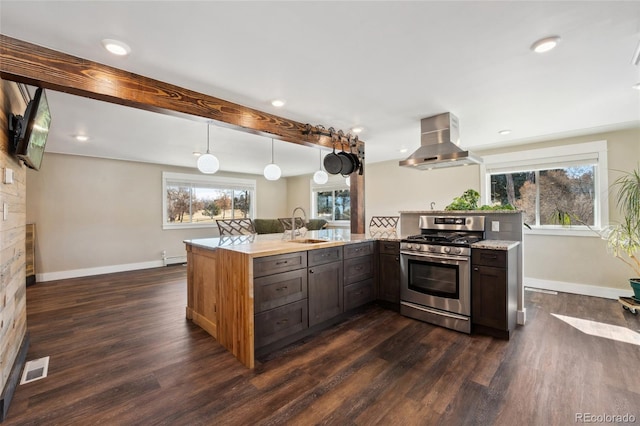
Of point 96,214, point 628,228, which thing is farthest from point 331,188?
point 628,228

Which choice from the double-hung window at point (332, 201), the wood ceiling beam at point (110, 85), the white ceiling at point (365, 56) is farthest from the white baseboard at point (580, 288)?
the wood ceiling beam at point (110, 85)

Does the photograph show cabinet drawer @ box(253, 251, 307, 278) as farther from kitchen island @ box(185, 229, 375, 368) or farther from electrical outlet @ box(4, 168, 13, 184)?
electrical outlet @ box(4, 168, 13, 184)

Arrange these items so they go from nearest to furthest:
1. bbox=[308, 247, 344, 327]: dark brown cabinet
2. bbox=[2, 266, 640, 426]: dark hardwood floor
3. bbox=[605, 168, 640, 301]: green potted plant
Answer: bbox=[2, 266, 640, 426]: dark hardwood floor
bbox=[308, 247, 344, 327]: dark brown cabinet
bbox=[605, 168, 640, 301]: green potted plant

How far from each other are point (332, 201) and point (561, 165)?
504 centimetres

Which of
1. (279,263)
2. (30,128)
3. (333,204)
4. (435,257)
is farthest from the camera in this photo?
(333,204)

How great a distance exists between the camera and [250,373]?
2.18m

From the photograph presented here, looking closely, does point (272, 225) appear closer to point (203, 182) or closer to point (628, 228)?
point (203, 182)

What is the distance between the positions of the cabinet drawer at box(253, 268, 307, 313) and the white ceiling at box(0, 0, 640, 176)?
1745 mm

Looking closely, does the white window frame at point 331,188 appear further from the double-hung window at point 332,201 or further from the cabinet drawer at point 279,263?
the cabinet drawer at point 279,263

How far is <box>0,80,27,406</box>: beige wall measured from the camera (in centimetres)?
188

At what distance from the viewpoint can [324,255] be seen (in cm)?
295

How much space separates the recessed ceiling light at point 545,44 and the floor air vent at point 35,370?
433cm

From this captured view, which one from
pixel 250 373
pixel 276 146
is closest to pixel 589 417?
pixel 250 373

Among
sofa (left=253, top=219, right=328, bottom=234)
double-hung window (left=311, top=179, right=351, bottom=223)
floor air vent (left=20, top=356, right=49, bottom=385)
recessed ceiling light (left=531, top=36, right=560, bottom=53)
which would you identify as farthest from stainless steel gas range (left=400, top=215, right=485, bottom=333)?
sofa (left=253, top=219, right=328, bottom=234)
